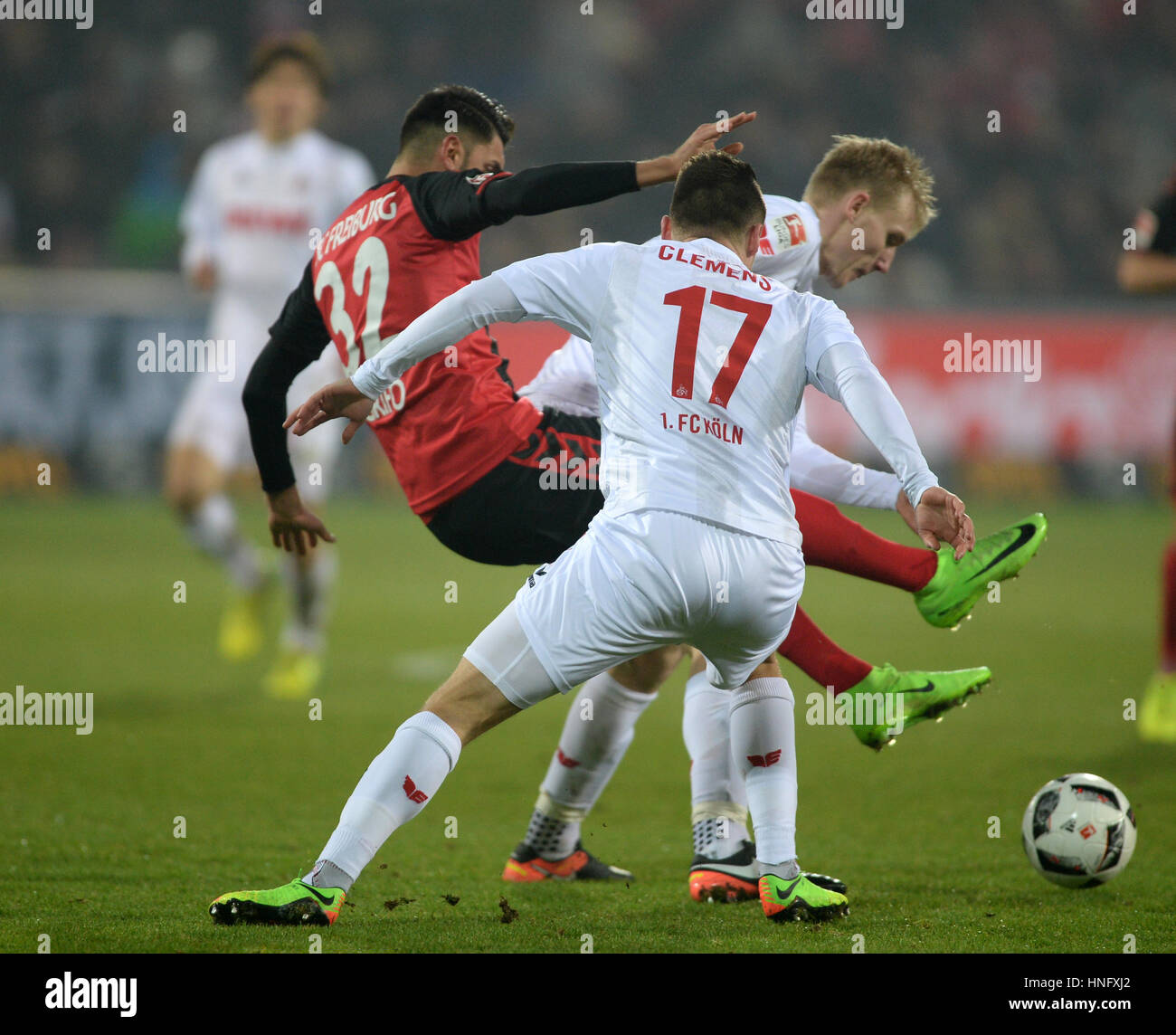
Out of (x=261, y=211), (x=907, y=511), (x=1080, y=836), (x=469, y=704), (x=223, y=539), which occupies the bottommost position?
(x=1080, y=836)

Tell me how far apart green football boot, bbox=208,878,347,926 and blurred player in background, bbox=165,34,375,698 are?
3972 millimetres

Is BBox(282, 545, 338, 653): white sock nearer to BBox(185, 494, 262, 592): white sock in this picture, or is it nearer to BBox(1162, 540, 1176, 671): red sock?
BBox(185, 494, 262, 592): white sock

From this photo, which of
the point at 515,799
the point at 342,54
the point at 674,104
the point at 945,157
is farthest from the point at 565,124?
the point at 515,799

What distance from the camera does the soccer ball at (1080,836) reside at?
3645mm

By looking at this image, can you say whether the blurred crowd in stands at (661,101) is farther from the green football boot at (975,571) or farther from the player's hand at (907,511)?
the player's hand at (907,511)

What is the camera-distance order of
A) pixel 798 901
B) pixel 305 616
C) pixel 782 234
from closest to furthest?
pixel 798 901 → pixel 782 234 → pixel 305 616

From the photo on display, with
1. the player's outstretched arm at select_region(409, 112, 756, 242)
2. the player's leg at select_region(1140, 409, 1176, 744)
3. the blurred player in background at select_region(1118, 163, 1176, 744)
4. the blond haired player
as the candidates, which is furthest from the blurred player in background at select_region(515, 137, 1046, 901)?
the player's leg at select_region(1140, 409, 1176, 744)

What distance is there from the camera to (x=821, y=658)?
3.68m

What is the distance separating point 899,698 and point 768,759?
1.27ft

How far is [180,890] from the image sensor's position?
359 centimetres

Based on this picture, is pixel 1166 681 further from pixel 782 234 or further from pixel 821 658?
pixel 782 234

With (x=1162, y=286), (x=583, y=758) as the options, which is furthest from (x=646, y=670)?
(x=1162, y=286)

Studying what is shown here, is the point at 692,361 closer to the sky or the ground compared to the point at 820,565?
closer to the sky

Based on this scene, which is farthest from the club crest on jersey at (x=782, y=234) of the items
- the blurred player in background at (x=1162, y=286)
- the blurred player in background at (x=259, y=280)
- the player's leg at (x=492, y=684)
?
the blurred player in background at (x=259, y=280)
